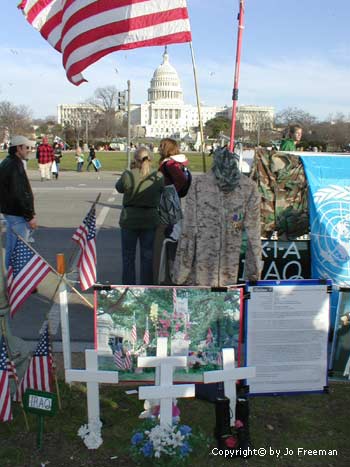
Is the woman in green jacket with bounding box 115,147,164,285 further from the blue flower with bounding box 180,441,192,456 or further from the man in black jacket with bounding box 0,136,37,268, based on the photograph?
the blue flower with bounding box 180,441,192,456

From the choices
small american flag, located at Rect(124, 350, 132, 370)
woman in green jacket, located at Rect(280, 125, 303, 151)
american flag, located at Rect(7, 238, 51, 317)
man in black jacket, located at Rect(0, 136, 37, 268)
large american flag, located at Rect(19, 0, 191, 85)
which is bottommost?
small american flag, located at Rect(124, 350, 132, 370)

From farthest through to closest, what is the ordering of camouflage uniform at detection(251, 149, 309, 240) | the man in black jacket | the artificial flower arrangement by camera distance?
the man in black jacket → camouflage uniform at detection(251, 149, 309, 240) → the artificial flower arrangement

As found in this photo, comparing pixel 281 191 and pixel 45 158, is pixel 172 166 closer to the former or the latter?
pixel 281 191

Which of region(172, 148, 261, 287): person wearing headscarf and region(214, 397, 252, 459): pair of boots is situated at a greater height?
region(172, 148, 261, 287): person wearing headscarf

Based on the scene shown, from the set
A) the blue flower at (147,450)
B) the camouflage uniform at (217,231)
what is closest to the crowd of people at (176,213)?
the camouflage uniform at (217,231)

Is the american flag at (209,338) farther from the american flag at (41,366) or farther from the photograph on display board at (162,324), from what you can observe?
the american flag at (41,366)

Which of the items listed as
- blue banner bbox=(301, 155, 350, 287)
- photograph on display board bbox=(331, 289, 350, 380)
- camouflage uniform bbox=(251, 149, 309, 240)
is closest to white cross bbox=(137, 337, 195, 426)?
photograph on display board bbox=(331, 289, 350, 380)

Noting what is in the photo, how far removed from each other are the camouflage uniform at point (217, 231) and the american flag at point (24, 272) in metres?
1.06

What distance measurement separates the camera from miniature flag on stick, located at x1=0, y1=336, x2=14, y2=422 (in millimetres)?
3646

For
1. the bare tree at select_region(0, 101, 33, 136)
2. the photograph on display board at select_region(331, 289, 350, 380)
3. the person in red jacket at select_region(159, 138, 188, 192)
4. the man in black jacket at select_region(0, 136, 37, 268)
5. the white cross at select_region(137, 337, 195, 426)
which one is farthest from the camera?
the bare tree at select_region(0, 101, 33, 136)

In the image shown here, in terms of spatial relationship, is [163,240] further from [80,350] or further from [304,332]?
[304,332]

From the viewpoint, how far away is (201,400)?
163 inches

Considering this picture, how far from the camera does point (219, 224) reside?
4.14 m

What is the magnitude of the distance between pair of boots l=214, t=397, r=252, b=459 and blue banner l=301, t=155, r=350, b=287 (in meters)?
1.90
